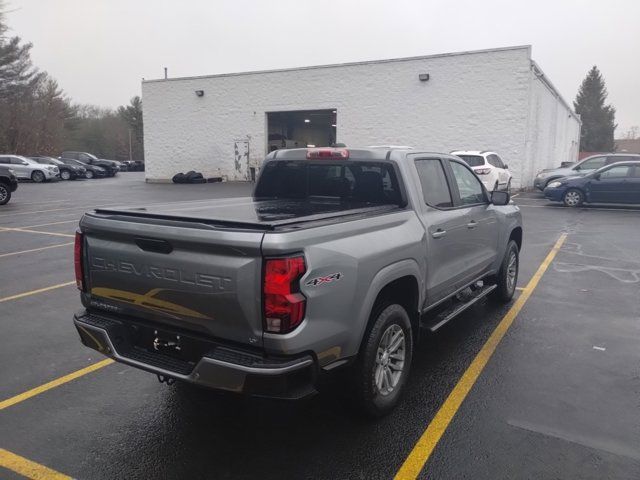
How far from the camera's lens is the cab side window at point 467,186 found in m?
5.10

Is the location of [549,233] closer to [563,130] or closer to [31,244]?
[31,244]

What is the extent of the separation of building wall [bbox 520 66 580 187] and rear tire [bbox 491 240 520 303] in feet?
59.4

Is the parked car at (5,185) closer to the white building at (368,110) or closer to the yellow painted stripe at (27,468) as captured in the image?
the white building at (368,110)

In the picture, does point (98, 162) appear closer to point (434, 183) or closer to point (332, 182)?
point (332, 182)

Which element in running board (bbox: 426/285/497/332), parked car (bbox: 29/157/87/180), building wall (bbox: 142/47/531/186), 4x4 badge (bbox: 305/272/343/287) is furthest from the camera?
parked car (bbox: 29/157/87/180)

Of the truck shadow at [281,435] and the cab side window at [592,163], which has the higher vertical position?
the cab side window at [592,163]

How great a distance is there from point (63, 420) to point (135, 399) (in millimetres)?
500

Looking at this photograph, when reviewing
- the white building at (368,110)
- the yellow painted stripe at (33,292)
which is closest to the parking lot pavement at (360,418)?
the yellow painted stripe at (33,292)

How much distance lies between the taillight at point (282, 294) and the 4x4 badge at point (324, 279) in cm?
8

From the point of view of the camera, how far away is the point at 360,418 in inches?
137

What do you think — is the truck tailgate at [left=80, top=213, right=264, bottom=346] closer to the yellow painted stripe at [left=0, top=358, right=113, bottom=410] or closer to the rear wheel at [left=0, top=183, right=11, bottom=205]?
the yellow painted stripe at [left=0, top=358, right=113, bottom=410]

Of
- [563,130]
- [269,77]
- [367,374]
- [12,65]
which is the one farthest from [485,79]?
[12,65]

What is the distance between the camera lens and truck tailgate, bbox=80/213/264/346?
8.89ft

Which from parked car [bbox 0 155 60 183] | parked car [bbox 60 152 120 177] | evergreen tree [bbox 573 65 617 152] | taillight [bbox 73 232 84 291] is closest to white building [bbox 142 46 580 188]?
parked car [bbox 0 155 60 183]
